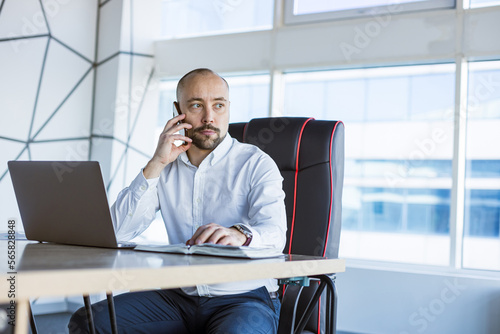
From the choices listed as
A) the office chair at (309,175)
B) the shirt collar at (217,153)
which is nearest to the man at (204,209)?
the shirt collar at (217,153)

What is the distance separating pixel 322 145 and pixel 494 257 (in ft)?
7.23

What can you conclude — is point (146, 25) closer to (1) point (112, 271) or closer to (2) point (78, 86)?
(2) point (78, 86)

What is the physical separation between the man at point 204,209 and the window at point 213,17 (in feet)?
8.80

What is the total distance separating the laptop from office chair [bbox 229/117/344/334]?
29.9 inches

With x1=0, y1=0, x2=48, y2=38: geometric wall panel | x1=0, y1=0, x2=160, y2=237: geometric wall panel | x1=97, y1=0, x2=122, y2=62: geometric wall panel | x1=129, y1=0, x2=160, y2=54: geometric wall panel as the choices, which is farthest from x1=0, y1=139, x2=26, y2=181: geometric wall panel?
x1=129, y1=0, x2=160, y2=54: geometric wall panel

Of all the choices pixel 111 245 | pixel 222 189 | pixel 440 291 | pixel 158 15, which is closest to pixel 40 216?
pixel 111 245

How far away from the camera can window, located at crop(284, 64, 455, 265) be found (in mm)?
3936

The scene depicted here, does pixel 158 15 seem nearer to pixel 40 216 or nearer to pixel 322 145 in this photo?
pixel 322 145

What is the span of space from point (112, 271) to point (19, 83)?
13.0ft

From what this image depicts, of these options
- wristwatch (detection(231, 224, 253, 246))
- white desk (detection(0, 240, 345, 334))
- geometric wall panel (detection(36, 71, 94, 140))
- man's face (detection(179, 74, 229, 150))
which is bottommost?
white desk (detection(0, 240, 345, 334))

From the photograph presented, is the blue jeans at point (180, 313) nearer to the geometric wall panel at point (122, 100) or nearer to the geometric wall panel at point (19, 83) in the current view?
the geometric wall panel at point (19, 83)

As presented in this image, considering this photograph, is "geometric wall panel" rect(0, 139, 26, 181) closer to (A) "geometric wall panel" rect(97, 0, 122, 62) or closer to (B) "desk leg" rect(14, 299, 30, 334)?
(A) "geometric wall panel" rect(97, 0, 122, 62)

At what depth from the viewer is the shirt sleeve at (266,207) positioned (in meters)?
1.61

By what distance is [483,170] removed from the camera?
12.5 ft
